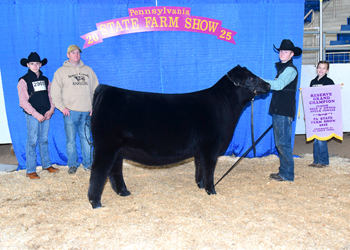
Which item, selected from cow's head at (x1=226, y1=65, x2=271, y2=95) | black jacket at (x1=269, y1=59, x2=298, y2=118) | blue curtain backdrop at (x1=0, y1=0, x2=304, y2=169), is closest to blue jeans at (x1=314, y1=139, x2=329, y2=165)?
blue curtain backdrop at (x1=0, y1=0, x2=304, y2=169)

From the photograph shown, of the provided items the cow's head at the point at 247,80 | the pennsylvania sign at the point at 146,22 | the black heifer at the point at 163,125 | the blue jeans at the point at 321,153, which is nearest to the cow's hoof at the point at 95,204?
the black heifer at the point at 163,125

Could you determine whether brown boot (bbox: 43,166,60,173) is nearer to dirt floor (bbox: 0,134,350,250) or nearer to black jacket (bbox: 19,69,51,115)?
dirt floor (bbox: 0,134,350,250)

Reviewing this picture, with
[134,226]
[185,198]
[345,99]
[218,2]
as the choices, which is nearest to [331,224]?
[185,198]

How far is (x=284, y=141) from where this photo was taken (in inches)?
153

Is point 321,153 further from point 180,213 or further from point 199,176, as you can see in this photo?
point 180,213

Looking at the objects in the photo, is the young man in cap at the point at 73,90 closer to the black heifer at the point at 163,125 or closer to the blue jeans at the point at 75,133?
the blue jeans at the point at 75,133

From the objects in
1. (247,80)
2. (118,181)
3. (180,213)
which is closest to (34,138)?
(118,181)

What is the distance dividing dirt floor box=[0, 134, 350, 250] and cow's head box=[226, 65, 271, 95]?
4.17 ft

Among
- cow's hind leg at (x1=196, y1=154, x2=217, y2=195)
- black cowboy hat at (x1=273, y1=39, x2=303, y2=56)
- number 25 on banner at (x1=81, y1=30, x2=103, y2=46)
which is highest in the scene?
number 25 on banner at (x1=81, y1=30, x2=103, y2=46)

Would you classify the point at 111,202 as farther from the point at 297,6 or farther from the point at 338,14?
the point at 338,14

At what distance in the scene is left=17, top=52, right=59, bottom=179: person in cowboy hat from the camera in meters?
4.24

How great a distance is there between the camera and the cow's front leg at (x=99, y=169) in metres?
2.97

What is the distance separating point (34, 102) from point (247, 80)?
10.2 ft

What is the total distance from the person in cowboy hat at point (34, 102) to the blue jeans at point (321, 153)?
4326 mm
